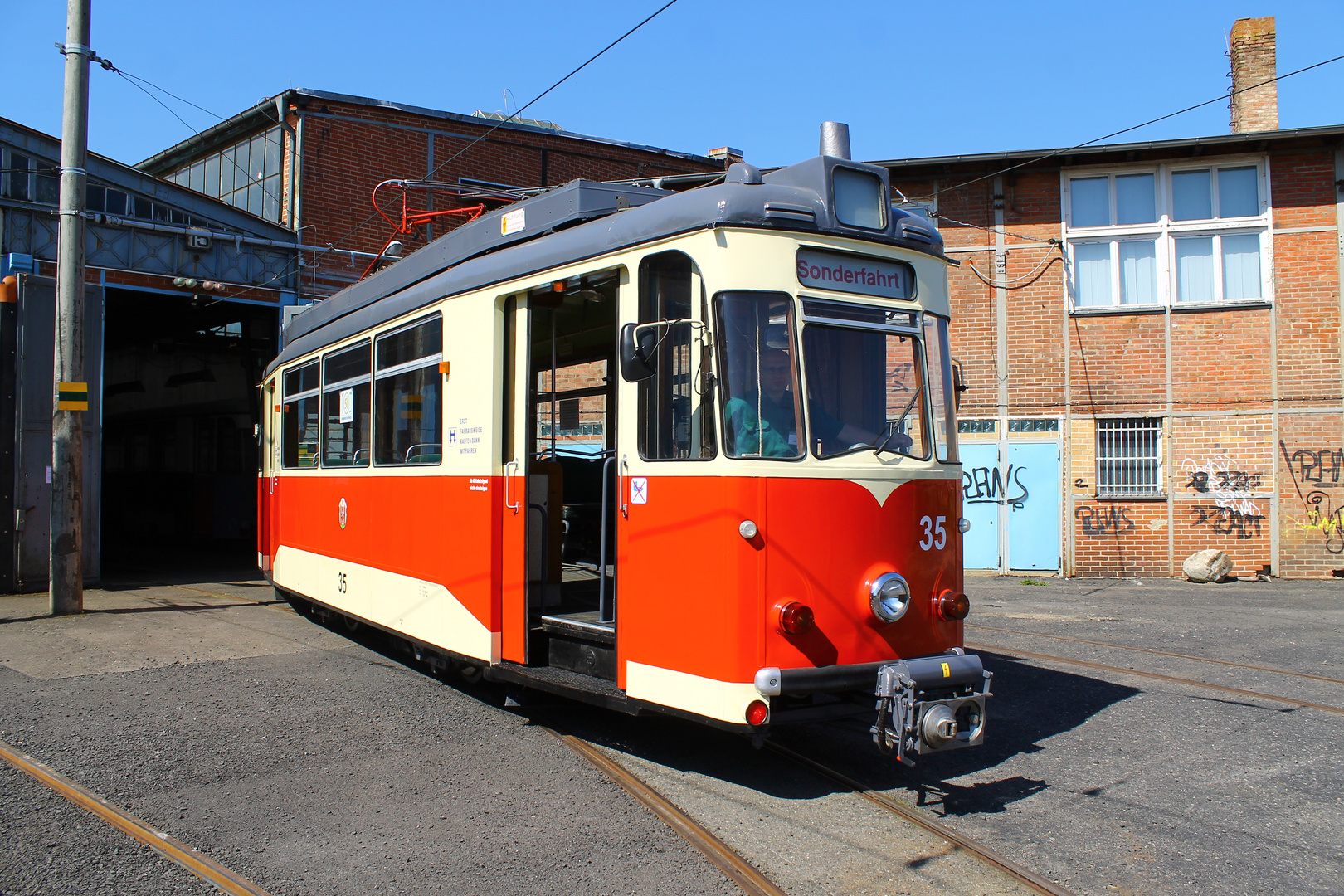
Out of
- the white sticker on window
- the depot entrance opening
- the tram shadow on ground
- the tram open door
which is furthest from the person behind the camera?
the depot entrance opening

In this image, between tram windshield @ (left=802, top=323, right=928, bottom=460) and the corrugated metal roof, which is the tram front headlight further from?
the corrugated metal roof

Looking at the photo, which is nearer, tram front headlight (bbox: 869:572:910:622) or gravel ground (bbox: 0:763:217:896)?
gravel ground (bbox: 0:763:217:896)

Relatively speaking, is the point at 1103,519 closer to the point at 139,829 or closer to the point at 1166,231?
the point at 1166,231

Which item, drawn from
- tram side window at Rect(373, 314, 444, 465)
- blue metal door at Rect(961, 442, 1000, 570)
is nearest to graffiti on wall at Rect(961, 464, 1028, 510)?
blue metal door at Rect(961, 442, 1000, 570)

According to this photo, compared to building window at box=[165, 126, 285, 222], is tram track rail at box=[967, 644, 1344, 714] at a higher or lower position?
lower

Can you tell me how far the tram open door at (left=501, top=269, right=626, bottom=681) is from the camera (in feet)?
18.0

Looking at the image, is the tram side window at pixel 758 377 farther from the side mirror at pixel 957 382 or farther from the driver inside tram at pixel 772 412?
the side mirror at pixel 957 382

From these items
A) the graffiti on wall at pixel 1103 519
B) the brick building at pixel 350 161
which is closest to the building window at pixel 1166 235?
the graffiti on wall at pixel 1103 519

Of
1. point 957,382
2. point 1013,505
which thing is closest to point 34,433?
point 957,382

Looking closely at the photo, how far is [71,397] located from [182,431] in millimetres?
14341

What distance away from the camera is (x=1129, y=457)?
15.4 metres

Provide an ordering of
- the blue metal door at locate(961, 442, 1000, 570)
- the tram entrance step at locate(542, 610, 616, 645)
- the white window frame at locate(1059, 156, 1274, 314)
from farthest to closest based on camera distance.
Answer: the blue metal door at locate(961, 442, 1000, 570), the white window frame at locate(1059, 156, 1274, 314), the tram entrance step at locate(542, 610, 616, 645)

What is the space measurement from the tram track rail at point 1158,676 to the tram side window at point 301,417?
629 cm

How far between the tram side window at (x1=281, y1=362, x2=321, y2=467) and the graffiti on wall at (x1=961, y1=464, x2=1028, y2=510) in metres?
10.5
